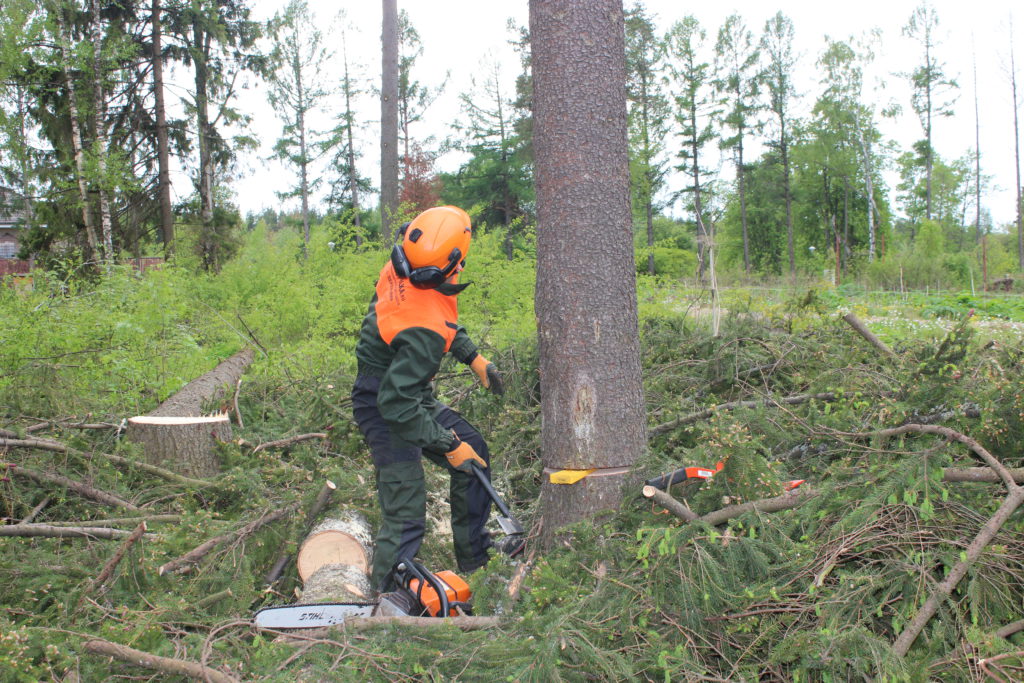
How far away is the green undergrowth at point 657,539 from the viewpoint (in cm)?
225

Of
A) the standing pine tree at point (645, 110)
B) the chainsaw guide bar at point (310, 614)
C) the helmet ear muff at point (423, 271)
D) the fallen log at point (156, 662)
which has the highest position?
the standing pine tree at point (645, 110)

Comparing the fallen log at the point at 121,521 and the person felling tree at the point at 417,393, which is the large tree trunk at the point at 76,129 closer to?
the fallen log at the point at 121,521

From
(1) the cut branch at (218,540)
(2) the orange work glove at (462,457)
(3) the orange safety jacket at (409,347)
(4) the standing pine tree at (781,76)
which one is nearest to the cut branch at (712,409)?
(2) the orange work glove at (462,457)

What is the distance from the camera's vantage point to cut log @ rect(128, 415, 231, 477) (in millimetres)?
4555

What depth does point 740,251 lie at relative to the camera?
1588 inches

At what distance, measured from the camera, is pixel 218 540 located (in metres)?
3.51

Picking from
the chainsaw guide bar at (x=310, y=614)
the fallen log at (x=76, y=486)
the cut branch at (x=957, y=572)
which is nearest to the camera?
the cut branch at (x=957, y=572)

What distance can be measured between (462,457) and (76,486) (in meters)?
2.43

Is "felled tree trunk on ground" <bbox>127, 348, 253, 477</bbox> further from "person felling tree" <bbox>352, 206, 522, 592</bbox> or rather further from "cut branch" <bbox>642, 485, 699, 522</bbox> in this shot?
"cut branch" <bbox>642, 485, 699, 522</bbox>

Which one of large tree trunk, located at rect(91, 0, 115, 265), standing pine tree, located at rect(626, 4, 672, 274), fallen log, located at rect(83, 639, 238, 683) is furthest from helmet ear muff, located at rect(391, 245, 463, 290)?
standing pine tree, located at rect(626, 4, 672, 274)

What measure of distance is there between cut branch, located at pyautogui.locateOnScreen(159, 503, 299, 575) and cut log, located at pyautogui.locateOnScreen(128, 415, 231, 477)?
3.80 ft

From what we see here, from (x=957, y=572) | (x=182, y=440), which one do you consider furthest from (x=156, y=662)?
(x=957, y=572)

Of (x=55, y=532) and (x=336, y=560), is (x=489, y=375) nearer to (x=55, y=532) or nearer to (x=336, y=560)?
(x=336, y=560)

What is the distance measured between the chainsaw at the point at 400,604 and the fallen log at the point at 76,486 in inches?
62.3
